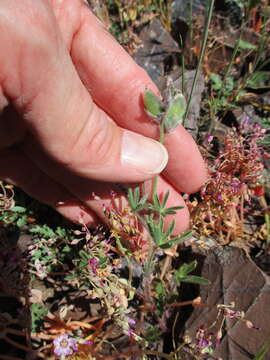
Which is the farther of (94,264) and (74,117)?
(94,264)

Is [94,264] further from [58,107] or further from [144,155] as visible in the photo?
[58,107]

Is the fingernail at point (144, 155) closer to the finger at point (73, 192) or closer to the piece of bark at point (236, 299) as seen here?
the finger at point (73, 192)

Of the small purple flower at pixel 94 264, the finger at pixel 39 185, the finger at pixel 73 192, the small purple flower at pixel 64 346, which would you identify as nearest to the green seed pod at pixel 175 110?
the finger at pixel 73 192

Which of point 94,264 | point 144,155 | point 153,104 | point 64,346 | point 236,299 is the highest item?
point 153,104

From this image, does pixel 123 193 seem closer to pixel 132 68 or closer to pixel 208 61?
pixel 132 68

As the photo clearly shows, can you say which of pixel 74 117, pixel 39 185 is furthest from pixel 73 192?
pixel 74 117

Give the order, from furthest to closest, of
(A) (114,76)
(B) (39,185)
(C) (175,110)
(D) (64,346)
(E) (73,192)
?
(B) (39,185)
(E) (73,192)
(A) (114,76)
(D) (64,346)
(C) (175,110)
